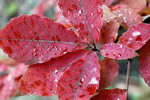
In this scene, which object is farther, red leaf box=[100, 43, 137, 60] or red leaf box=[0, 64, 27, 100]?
red leaf box=[0, 64, 27, 100]

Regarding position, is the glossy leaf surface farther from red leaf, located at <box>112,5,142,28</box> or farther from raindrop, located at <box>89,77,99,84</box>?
red leaf, located at <box>112,5,142,28</box>

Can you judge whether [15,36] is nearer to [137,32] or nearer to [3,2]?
[137,32]

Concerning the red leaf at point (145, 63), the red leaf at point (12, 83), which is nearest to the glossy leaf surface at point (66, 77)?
the red leaf at point (145, 63)

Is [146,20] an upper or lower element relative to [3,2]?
lower

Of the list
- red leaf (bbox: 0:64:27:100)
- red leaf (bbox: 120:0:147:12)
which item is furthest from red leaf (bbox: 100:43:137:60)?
red leaf (bbox: 0:64:27:100)

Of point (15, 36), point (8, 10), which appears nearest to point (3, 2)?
point (8, 10)

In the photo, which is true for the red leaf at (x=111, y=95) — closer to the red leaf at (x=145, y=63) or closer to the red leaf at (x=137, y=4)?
the red leaf at (x=145, y=63)
